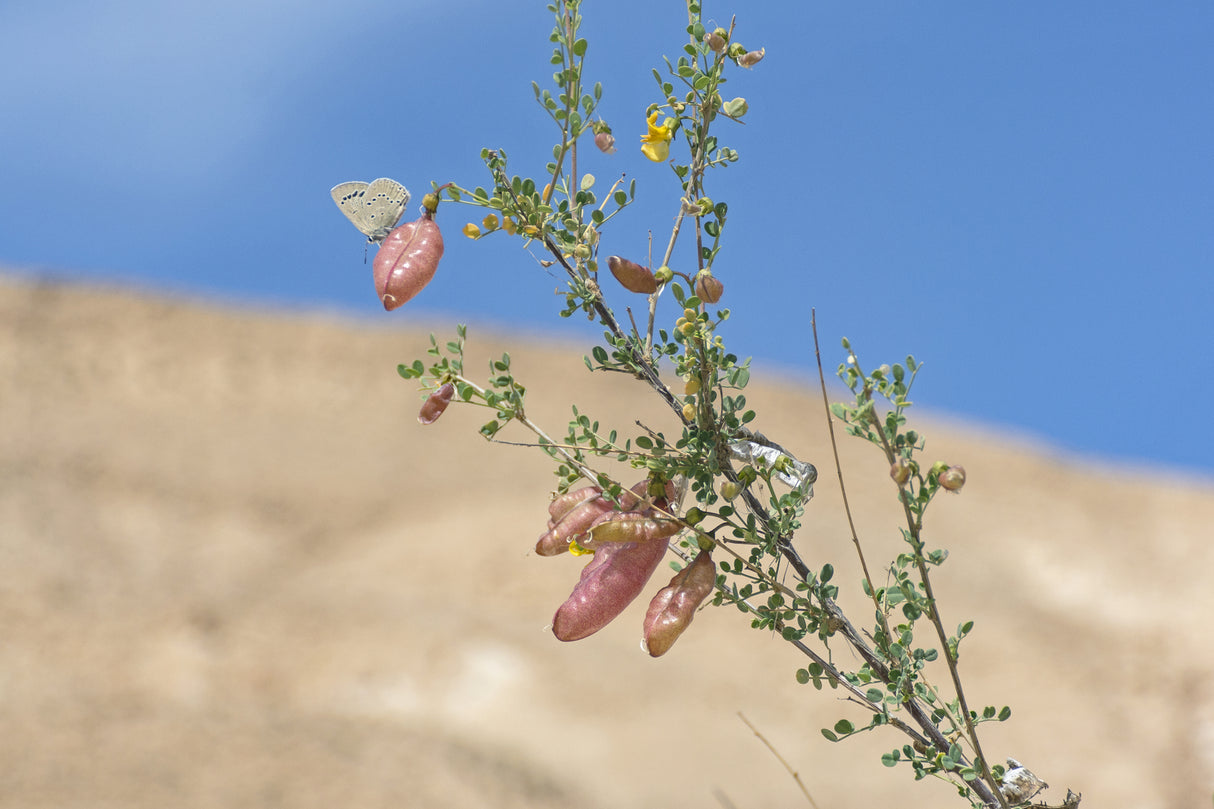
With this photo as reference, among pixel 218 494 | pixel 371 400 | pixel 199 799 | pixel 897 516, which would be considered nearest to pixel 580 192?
pixel 199 799

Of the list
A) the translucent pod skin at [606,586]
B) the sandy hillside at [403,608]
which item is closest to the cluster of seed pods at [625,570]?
the translucent pod skin at [606,586]

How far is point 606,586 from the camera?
1.49 m

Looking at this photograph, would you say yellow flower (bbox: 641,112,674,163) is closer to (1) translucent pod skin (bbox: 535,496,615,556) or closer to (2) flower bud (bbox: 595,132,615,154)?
(2) flower bud (bbox: 595,132,615,154)

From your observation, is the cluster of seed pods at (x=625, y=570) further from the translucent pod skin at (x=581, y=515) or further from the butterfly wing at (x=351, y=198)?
the butterfly wing at (x=351, y=198)

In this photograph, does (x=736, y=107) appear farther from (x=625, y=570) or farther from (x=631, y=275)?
(x=625, y=570)

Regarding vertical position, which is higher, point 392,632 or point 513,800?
point 392,632

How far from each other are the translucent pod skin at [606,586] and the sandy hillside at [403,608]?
3.33 m

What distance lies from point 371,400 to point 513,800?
16.8m

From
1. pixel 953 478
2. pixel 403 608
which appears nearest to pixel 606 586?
pixel 953 478

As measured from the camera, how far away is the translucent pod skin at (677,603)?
1503 mm

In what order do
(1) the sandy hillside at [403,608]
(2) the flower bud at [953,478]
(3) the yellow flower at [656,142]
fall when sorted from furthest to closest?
(1) the sandy hillside at [403,608]
(3) the yellow flower at [656,142]
(2) the flower bud at [953,478]

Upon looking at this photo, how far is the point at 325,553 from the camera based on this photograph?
17.1m

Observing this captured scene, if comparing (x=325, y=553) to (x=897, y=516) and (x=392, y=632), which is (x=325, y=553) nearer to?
(x=392, y=632)

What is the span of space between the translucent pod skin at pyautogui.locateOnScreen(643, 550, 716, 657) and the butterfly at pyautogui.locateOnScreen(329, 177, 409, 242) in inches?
25.1
